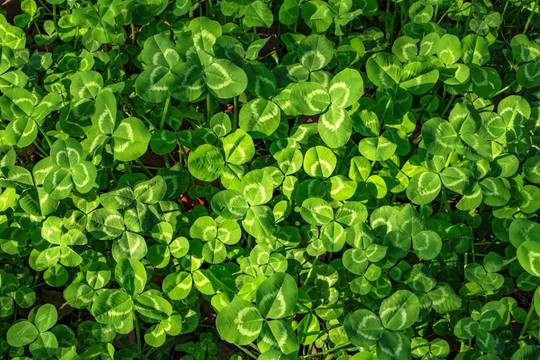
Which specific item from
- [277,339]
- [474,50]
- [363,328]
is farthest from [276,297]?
[474,50]

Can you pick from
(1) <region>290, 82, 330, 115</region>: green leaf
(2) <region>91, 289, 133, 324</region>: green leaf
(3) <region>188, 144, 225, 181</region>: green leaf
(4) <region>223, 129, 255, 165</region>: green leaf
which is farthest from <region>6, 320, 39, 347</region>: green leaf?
(1) <region>290, 82, 330, 115</region>: green leaf

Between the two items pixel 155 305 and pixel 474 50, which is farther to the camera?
pixel 474 50

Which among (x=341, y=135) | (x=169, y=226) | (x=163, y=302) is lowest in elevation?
(x=163, y=302)

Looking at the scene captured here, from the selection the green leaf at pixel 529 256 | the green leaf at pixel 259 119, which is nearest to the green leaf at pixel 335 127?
the green leaf at pixel 259 119

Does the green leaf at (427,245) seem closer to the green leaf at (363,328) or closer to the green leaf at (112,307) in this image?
the green leaf at (363,328)

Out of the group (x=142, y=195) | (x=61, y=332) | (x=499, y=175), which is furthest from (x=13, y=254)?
(x=499, y=175)

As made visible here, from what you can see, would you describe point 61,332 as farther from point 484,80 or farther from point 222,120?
point 484,80

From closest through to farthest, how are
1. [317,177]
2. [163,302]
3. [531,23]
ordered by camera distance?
1. [163,302]
2. [317,177]
3. [531,23]

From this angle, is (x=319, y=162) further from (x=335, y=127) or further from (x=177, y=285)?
(x=177, y=285)
